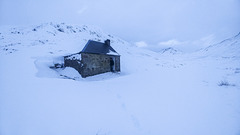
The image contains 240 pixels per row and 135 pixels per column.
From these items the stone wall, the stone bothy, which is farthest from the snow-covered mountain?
the stone wall

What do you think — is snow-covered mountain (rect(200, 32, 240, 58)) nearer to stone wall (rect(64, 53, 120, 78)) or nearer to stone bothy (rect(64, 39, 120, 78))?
stone bothy (rect(64, 39, 120, 78))

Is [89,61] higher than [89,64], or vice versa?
[89,61]

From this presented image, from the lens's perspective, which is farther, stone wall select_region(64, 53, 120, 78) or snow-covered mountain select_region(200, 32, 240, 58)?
snow-covered mountain select_region(200, 32, 240, 58)

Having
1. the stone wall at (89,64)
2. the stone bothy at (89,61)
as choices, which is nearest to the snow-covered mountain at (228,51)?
the stone bothy at (89,61)

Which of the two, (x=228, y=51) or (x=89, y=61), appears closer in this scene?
(x=89, y=61)

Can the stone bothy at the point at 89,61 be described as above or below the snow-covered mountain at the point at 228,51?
below

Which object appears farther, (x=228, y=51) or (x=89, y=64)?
(x=228, y=51)

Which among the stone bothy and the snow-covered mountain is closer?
the stone bothy

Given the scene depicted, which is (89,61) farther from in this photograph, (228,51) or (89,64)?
(228,51)

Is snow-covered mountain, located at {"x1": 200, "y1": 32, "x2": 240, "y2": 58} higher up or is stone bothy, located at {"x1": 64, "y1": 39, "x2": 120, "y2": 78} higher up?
snow-covered mountain, located at {"x1": 200, "y1": 32, "x2": 240, "y2": 58}

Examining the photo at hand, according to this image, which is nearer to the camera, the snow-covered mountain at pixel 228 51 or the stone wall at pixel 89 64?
the stone wall at pixel 89 64

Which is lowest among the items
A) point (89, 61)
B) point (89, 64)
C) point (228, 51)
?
point (89, 64)

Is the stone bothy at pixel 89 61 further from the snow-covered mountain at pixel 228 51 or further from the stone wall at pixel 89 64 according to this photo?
the snow-covered mountain at pixel 228 51

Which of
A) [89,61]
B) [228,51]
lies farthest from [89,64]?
[228,51]
